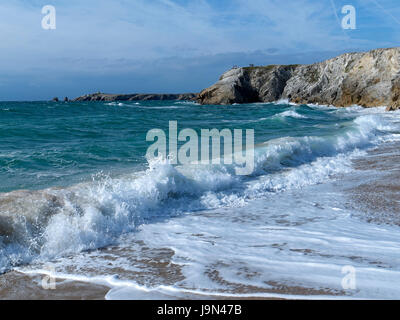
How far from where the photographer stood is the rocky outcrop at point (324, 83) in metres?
39.3

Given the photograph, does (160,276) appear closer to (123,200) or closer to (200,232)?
(200,232)

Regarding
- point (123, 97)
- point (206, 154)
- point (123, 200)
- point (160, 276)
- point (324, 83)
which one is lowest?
point (160, 276)

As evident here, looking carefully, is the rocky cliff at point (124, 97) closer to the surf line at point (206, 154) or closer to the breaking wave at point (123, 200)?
the surf line at point (206, 154)

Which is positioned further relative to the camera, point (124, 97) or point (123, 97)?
point (124, 97)

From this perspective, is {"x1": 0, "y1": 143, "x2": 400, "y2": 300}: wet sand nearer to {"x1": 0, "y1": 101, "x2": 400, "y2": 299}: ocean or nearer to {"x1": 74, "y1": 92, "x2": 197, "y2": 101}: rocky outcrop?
{"x1": 0, "y1": 101, "x2": 400, "y2": 299}: ocean

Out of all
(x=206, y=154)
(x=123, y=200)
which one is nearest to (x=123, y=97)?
(x=206, y=154)

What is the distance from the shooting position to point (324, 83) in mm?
55625

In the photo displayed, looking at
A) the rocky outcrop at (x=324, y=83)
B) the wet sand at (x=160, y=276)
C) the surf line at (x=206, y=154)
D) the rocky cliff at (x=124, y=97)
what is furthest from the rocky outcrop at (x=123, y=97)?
the wet sand at (x=160, y=276)

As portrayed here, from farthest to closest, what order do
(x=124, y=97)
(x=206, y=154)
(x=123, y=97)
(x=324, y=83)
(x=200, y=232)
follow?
(x=124, y=97), (x=123, y=97), (x=324, y=83), (x=206, y=154), (x=200, y=232)

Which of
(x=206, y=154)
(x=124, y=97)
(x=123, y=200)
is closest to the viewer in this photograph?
(x=123, y=200)

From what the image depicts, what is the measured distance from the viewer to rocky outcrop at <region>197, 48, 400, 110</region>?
3928cm

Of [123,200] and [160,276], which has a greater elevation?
[123,200]
